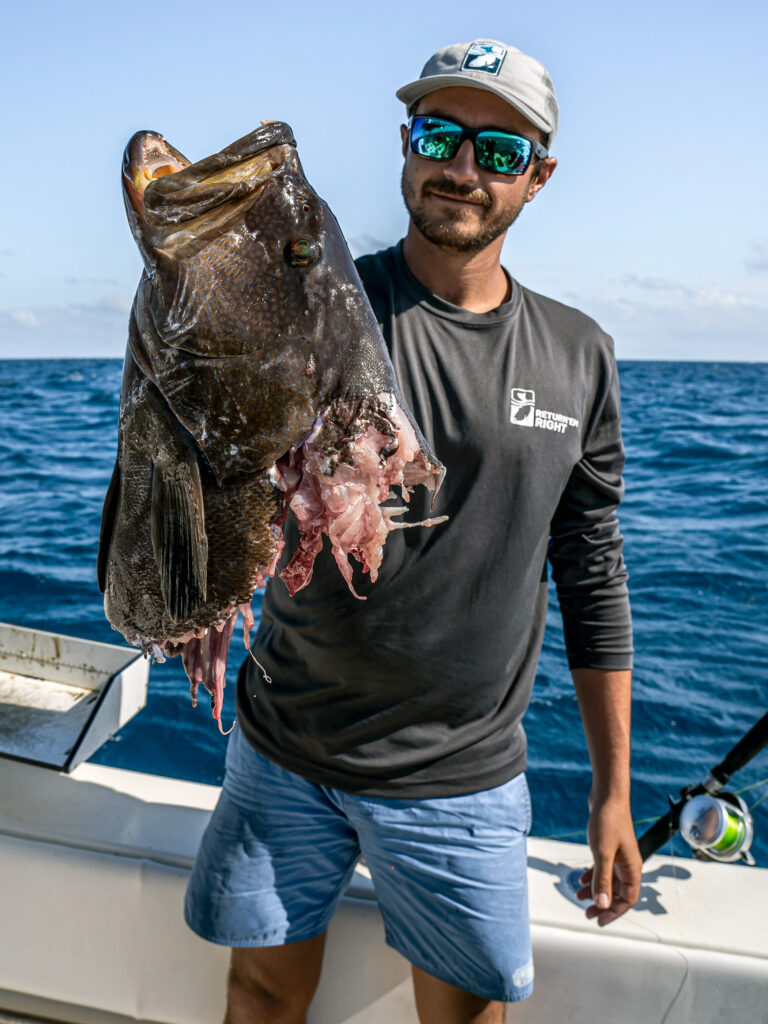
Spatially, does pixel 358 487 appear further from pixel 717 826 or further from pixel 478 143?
pixel 717 826

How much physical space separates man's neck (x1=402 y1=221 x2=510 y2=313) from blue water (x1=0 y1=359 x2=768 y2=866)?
7.68 feet

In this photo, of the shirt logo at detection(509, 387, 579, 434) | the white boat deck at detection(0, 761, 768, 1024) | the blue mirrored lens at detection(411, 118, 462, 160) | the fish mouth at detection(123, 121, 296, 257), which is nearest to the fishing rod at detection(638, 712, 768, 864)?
the white boat deck at detection(0, 761, 768, 1024)

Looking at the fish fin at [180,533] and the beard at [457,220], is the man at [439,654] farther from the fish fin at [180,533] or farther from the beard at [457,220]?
the fish fin at [180,533]

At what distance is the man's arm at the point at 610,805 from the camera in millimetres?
2445

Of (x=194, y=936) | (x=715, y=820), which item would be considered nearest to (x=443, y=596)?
(x=715, y=820)

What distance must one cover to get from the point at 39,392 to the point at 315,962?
29.5 meters

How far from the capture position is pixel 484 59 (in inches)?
82.7

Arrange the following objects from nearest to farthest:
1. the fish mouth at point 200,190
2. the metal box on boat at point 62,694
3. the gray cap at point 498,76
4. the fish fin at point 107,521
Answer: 1. the fish mouth at point 200,190
2. the fish fin at point 107,521
3. the gray cap at point 498,76
4. the metal box on boat at point 62,694

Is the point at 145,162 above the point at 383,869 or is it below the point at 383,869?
above

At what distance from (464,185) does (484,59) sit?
1.04ft

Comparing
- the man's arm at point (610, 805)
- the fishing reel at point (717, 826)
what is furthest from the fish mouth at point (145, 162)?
the fishing reel at point (717, 826)

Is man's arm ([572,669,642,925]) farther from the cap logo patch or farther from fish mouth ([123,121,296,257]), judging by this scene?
fish mouth ([123,121,296,257])

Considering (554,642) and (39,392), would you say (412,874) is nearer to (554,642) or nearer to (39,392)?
(554,642)

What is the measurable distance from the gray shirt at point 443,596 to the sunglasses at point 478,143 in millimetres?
299
